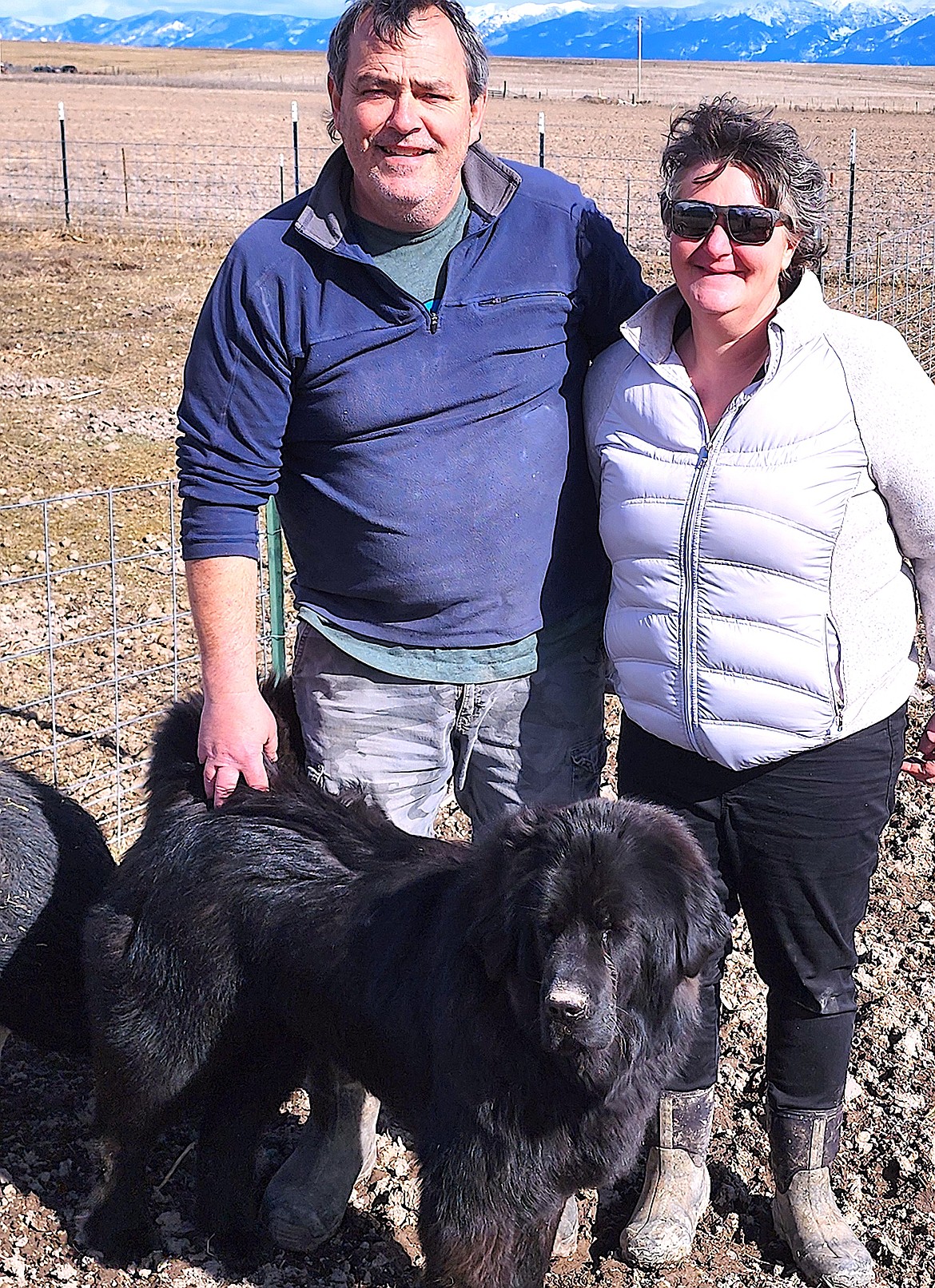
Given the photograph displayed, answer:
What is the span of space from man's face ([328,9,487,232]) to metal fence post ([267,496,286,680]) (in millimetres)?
1557

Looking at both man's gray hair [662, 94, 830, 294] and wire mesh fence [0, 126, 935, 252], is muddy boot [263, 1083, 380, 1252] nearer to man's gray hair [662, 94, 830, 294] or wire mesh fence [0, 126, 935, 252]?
man's gray hair [662, 94, 830, 294]

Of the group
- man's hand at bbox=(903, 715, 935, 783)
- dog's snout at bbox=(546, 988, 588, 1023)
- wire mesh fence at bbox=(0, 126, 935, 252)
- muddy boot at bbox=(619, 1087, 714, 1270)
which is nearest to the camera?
dog's snout at bbox=(546, 988, 588, 1023)

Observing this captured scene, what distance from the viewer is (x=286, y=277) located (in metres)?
2.60

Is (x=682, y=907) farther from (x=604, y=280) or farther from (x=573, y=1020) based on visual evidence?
(x=604, y=280)

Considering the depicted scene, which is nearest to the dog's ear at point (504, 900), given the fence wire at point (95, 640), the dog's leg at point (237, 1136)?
the dog's leg at point (237, 1136)

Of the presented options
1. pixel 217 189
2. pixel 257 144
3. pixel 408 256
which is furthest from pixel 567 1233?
pixel 257 144

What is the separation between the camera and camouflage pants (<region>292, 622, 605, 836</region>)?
9.45ft

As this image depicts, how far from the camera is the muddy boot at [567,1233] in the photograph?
297 centimetres

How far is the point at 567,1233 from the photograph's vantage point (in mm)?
3000

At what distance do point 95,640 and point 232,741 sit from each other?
3.21 metres

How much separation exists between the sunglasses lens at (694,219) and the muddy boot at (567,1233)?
7.03ft

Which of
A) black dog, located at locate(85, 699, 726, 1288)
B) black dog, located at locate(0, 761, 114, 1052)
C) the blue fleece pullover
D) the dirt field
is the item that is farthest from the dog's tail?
the dirt field

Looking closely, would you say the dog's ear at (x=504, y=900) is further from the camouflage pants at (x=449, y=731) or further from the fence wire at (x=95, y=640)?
the fence wire at (x=95, y=640)

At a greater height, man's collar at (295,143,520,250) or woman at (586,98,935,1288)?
man's collar at (295,143,520,250)
